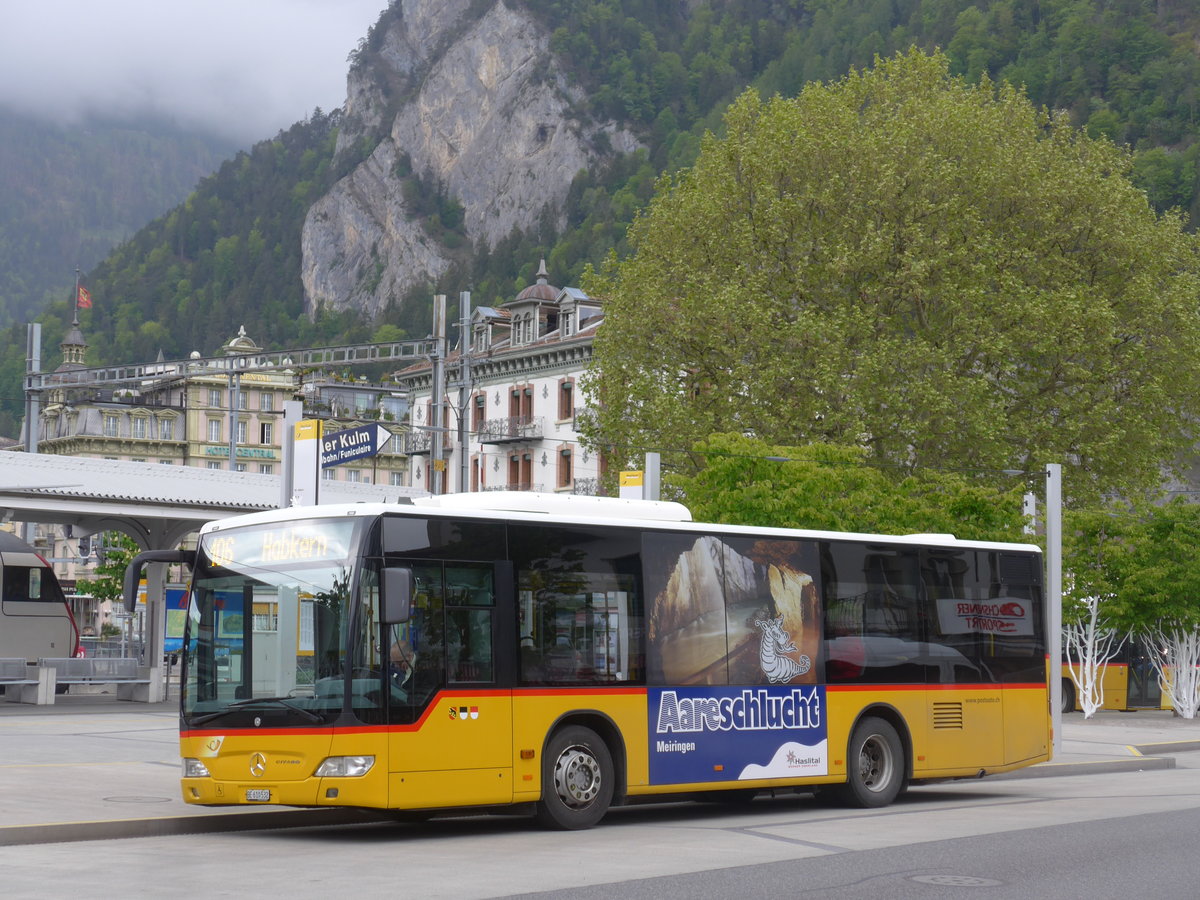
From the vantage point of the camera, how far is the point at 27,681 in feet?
117

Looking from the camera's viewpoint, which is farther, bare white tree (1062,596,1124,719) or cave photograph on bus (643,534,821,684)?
bare white tree (1062,596,1124,719)

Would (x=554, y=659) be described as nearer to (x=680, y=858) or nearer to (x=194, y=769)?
(x=680, y=858)

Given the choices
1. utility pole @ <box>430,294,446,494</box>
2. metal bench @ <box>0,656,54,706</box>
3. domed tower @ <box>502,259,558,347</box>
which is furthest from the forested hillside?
metal bench @ <box>0,656,54,706</box>

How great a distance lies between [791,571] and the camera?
54.3ft

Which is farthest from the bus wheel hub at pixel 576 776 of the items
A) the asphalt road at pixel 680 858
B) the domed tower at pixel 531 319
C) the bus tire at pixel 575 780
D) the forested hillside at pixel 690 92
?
the forested hillside at pixel 690 92

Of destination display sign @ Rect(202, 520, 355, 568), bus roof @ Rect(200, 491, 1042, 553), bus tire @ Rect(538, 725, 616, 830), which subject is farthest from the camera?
bus tire @ Rect(538, 725, 616, 830)

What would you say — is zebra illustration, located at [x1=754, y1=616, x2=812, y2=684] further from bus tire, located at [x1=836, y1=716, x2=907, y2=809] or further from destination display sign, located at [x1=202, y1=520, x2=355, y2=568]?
destination display sign, located at [x1=202, y1=520, x2=355, y2=568]

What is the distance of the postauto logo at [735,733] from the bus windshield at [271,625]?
127 inches

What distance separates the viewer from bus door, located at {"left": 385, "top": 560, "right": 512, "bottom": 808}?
13.3 m

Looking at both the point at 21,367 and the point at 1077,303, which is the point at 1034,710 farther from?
the point at 21,367

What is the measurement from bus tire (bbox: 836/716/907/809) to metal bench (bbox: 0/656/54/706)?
23.0 m

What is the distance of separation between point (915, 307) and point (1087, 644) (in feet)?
30.0

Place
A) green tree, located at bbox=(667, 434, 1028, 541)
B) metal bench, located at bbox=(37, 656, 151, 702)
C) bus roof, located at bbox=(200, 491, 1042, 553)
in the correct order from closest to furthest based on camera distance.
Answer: bus roof, located at bbox=(200, 491, 1042, 553)
green tree, located at bbox=(667, 434, 1028, 541)
metal bench, located at bbox=(37, 656, 151, 702)

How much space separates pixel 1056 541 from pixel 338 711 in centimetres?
1468
